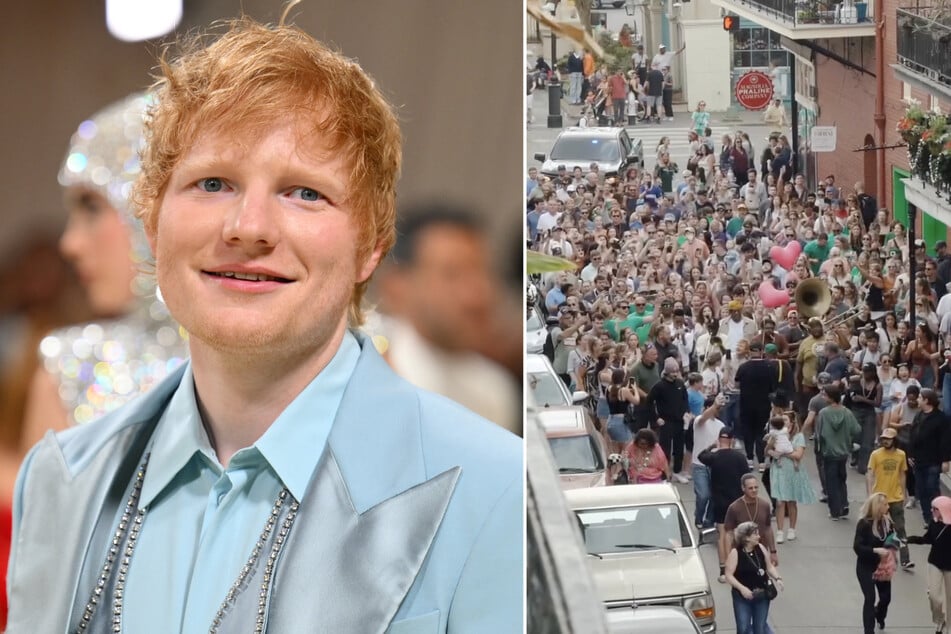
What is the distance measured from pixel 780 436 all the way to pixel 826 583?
48 cm

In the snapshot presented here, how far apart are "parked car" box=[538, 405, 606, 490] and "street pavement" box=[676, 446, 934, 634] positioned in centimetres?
35

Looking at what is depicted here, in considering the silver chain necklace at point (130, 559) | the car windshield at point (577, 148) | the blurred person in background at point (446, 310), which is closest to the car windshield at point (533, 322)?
the blurred person in background at point (446, 310)

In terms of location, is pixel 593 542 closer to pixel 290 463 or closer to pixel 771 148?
pixel 290 463

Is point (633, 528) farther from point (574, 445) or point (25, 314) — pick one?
point (25, 314)

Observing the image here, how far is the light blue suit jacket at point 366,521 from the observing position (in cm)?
264

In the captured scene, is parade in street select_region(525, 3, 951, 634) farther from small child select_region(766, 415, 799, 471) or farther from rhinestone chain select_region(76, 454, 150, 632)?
rhinestone chain select_region(76, 454, 150, 632)

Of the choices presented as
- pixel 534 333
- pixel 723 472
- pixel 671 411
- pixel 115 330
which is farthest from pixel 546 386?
pixel 115 330

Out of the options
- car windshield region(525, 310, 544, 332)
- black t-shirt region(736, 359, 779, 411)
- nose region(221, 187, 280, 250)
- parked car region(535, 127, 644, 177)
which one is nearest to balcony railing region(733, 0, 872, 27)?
parked car region(535, 127, 644, 177)

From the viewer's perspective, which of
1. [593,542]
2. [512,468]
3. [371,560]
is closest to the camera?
[371,560]

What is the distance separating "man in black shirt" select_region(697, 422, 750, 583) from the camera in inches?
134

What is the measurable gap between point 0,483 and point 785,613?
237cm

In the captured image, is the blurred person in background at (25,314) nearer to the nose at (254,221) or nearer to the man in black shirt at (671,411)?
the nose at (254,221)

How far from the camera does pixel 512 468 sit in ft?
9.55

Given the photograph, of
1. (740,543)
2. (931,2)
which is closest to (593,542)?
(740,543)
